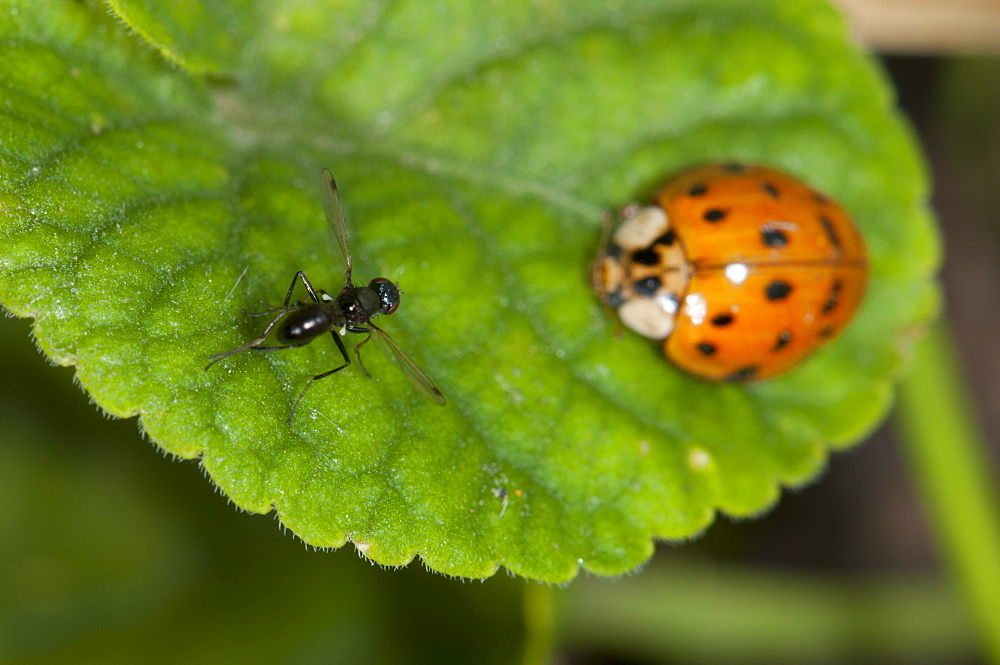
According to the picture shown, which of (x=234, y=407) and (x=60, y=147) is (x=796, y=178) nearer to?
(x=234, y=407)

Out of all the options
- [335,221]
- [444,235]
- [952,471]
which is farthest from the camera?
[952,471]

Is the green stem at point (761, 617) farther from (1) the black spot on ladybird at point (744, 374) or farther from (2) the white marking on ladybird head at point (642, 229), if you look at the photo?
(2) the white marking on ladybird head at point (642, 229)

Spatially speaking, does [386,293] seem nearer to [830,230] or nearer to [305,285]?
[305,285]

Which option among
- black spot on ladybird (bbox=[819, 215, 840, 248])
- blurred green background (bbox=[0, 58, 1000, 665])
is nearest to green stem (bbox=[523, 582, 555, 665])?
blurred green background (bbox=[0, 58, 1000, 665])

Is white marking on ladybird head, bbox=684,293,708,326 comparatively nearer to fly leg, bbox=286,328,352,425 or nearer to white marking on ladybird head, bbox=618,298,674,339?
white marking on ladybird head, bbox=618,298,674,339

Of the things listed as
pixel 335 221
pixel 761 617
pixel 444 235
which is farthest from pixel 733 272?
pixel 761 617

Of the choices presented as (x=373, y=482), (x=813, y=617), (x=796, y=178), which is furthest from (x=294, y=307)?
(x=813, y=617)
